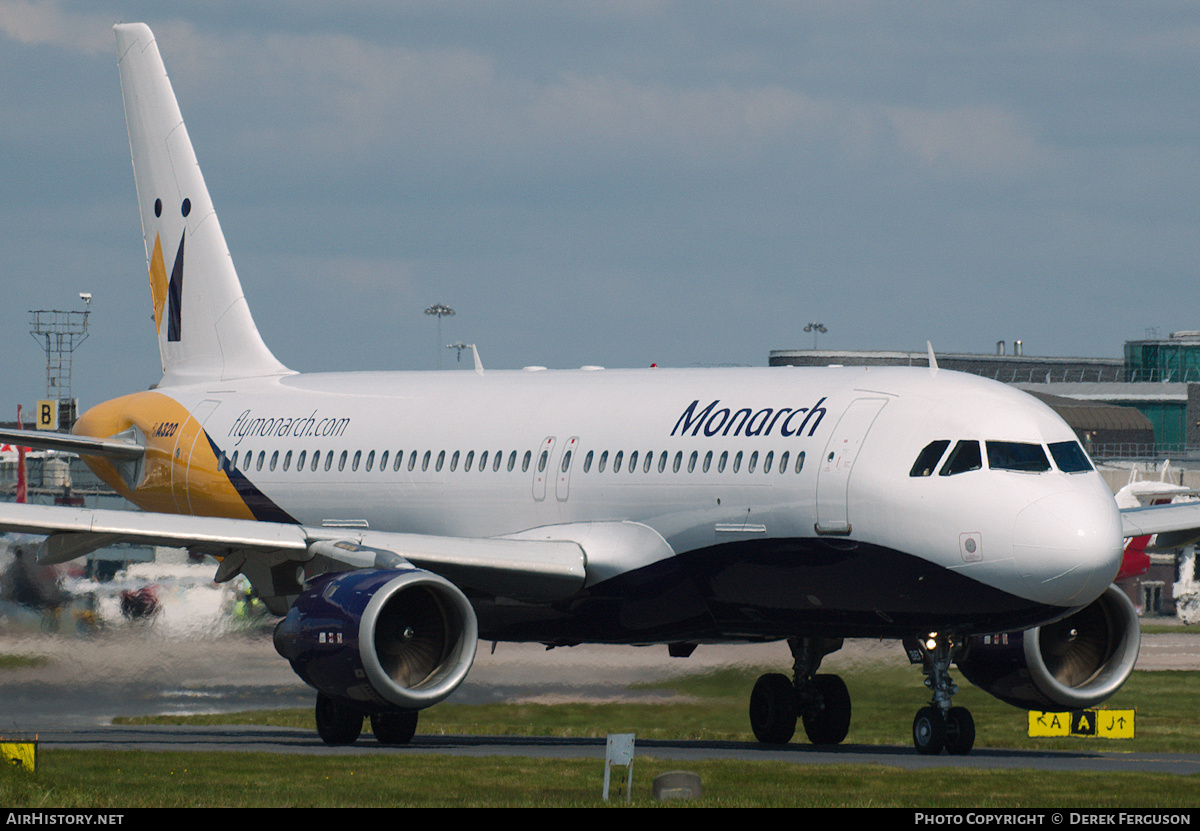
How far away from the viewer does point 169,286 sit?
37219mm

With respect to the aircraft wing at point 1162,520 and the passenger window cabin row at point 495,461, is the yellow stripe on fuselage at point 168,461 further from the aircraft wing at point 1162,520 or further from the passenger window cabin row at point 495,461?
the aircraft wing at point 1162,520

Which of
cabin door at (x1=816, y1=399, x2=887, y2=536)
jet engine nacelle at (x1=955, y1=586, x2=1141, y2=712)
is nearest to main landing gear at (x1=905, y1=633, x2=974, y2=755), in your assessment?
jet engine nacelle at (x1=955, y1=586, x2=1141, y2=712)

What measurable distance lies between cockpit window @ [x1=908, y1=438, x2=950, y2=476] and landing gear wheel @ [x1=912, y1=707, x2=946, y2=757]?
3.55 m

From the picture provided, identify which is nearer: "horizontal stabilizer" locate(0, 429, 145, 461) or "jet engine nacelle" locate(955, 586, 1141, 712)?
"jet engine nacelle" locate(955, 586, 1141, 712)

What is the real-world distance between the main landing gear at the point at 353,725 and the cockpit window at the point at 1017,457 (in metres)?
9.03

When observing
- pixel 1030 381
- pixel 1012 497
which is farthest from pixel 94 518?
pixel 1030 381

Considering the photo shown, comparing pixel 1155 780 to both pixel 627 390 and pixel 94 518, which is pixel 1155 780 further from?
pixel 94 518

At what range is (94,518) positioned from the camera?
968 inches

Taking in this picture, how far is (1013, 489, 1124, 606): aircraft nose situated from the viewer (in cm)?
2188

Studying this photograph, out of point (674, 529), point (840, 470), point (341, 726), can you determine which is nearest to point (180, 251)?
point (341, 726)

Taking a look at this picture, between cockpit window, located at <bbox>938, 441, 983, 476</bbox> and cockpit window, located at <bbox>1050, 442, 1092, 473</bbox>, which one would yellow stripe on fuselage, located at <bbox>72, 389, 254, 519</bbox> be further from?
cockpit window, located at <bbox>1050, 442, 1092, 473</bbox>

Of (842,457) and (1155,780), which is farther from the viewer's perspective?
(842,457)
